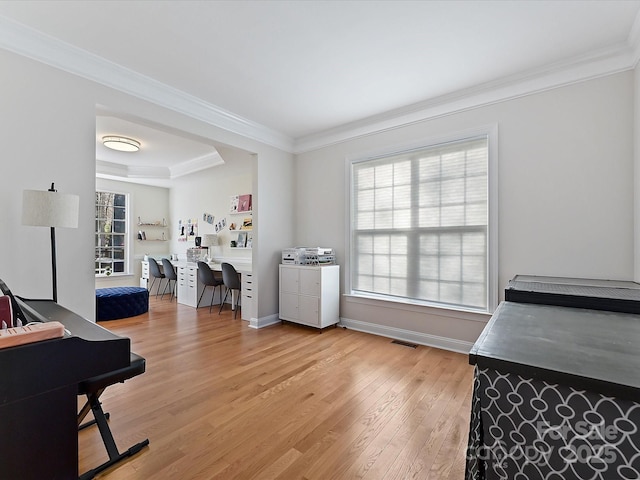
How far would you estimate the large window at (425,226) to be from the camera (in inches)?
121

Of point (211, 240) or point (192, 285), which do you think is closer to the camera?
point (192, 285)

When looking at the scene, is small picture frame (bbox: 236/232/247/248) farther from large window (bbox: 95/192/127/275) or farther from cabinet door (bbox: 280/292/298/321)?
large window (bbox: 95/192/127/275)

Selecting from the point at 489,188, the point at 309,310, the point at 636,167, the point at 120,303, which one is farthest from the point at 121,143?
the point at 636,167

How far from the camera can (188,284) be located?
5578 millimetres

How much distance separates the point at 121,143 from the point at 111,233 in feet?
9.53

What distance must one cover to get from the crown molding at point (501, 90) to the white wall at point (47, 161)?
2.56 m

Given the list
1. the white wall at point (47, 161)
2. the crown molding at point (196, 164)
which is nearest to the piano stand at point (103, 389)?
the white wall at point (47, 161)

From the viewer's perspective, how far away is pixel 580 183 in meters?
2.53

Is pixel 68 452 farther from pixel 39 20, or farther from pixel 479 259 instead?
pixel 479 259

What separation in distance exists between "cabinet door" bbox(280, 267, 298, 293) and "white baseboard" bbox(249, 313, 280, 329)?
1.43 feet

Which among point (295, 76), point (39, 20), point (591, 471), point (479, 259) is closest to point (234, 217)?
point (295, 76)

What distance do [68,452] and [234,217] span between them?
4992mm

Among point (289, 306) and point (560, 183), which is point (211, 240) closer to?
point (289, 306)

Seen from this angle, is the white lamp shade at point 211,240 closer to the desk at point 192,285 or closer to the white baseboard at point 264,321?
the desk at point 192,285
